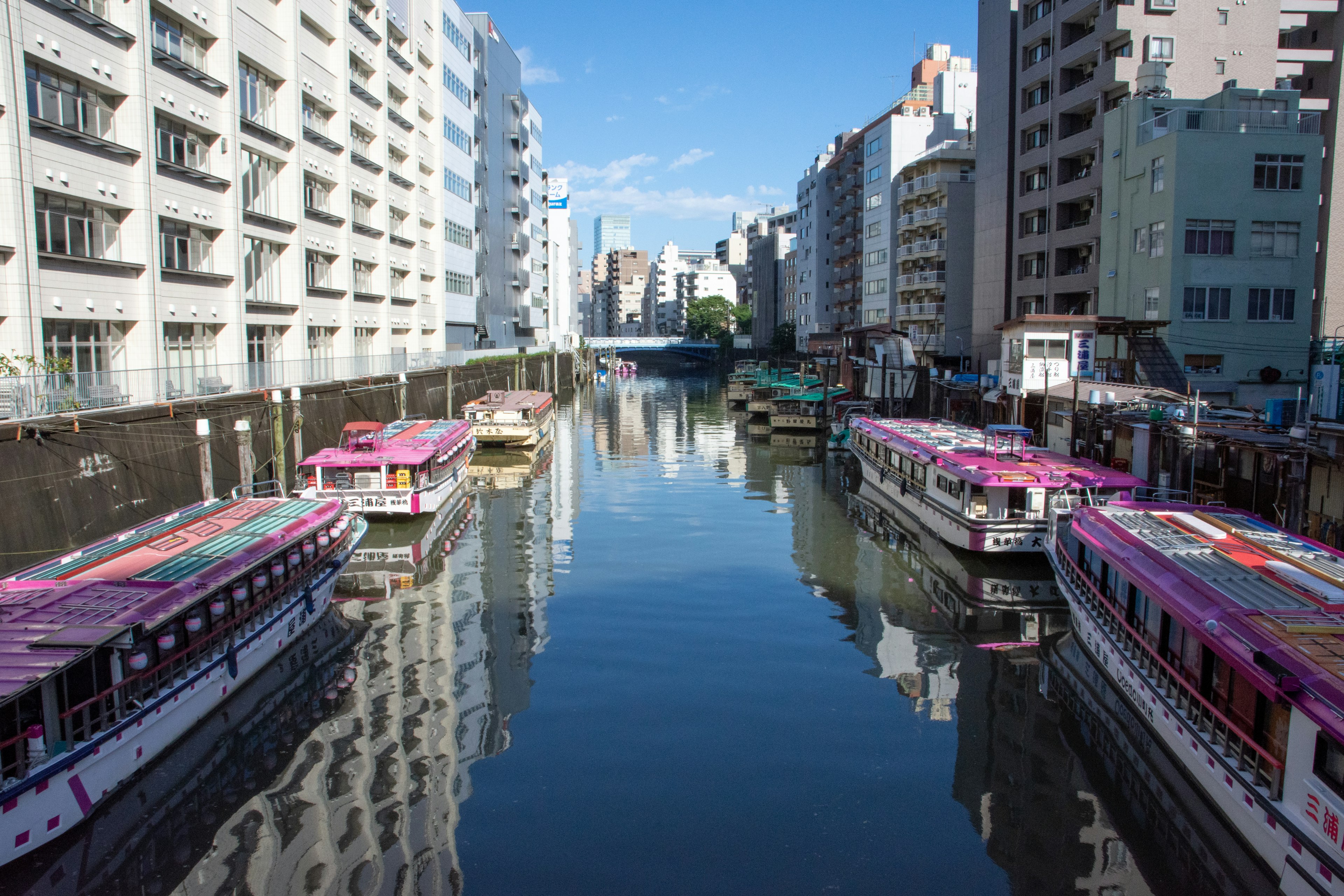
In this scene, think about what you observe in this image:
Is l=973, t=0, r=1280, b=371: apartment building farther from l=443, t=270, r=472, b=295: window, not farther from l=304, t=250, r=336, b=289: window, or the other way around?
l=304, t=250, r=336, b=289: window

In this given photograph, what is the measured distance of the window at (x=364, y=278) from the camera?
173 ft

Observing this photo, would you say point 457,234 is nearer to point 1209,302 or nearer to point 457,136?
point 457,136

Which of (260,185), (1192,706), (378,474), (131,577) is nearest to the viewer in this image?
(1192,706)

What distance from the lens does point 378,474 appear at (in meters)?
29.5

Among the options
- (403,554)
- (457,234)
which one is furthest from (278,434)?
(457,234)

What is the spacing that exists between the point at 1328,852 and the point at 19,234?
30.5m

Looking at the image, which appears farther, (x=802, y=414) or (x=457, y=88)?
(x=457, y=88)

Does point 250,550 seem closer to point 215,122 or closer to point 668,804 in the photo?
point 668,804

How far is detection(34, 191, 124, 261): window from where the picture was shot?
26141 mm

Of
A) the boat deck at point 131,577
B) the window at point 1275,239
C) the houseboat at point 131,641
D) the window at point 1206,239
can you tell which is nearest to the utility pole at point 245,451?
the boat deck at point 131,577

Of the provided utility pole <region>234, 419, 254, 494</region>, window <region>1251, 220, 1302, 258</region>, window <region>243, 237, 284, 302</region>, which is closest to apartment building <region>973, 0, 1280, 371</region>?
window <region>1251, 220, 1302, 258</region>

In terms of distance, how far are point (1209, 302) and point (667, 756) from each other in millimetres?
35694

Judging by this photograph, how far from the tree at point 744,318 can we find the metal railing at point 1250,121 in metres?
128

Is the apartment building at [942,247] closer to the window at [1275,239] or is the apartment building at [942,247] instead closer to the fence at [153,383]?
the window at [1275,239]
